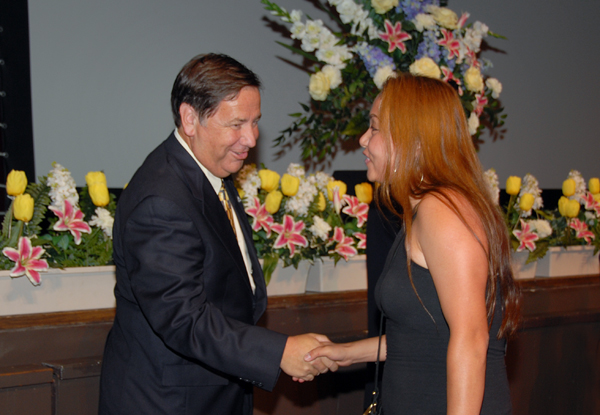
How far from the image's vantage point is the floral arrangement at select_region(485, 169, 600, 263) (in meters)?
2.37

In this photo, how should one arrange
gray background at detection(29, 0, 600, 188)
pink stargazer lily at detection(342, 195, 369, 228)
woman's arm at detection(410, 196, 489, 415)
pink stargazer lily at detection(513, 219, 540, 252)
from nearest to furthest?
1. woman's arm at detection(410, 196, 489, 415)
2. pink stargazer lily at detection(342, 195, 369, 228)
3. pink stargazer lily at detection(513, 219, 540, 252)
4. gray background at detection(29, 0, 600, 188)

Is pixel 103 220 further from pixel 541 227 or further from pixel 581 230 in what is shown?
pixel 581 230

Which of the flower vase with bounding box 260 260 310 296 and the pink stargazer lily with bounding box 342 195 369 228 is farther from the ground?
the pink stargazer lily with bounding box 342 195 369 228

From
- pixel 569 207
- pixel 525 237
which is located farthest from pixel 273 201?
pixel 569 207

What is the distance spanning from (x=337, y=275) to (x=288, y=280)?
0.64 ft

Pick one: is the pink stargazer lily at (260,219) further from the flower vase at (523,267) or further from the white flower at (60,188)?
the flower vase at (523,267)

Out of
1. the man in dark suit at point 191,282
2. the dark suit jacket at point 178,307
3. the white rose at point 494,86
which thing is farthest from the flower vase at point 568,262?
the dark suit jacket at point 178,307

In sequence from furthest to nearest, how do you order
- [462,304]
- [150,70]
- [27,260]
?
[150,70], [27,260], [462,304]

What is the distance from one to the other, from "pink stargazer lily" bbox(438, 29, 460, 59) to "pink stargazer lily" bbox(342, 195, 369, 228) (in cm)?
62

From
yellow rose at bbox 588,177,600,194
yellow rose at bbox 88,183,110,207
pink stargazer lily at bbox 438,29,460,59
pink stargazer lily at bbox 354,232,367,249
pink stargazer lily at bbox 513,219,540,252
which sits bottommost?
pink stargazer lily at bbox 513,219,540,252

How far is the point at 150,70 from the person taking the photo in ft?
10.2

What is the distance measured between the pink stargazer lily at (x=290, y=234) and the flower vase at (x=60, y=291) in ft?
1.75

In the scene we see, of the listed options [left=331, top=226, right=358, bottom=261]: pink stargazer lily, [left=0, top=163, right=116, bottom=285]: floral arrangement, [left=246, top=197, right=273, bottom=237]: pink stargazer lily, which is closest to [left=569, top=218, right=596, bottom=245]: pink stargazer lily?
[left=331, top=226, right=358, bottom=261]: pink stargazer lily

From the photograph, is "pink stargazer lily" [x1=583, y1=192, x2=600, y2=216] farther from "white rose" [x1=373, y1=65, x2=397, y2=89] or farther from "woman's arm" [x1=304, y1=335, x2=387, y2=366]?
"woman's arm" [x1=304, y1=335, x2=387, y2=366]
